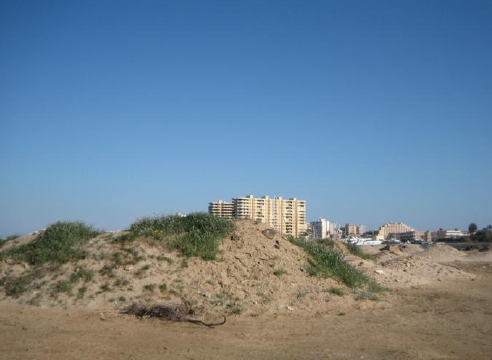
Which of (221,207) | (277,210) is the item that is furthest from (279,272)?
(277,210)

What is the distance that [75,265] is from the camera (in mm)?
11984

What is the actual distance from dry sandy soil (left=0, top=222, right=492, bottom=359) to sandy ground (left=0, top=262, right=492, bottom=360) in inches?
0.8

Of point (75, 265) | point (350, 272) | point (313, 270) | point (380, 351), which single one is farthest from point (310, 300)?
point (75, 265)

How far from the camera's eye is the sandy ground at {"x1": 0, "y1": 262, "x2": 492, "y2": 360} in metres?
7.52

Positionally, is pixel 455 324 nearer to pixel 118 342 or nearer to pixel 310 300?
pixel 310 300

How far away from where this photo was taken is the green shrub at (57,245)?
12328 millimetres

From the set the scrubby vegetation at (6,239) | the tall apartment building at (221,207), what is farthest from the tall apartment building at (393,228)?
the scrubby vegetation at (6,239)

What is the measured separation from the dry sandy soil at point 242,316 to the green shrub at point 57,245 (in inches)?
16.6

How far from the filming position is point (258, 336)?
8.72 m

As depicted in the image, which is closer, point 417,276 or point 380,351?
point 380,351

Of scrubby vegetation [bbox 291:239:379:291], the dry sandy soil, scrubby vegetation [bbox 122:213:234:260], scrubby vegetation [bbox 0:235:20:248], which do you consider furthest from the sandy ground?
scrubby vegetation [bbox 0:235:20:248]

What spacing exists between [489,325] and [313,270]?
469 centimetres

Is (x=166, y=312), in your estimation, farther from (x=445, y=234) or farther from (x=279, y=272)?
(x=445, y=234)

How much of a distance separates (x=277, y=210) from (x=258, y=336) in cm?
3302
